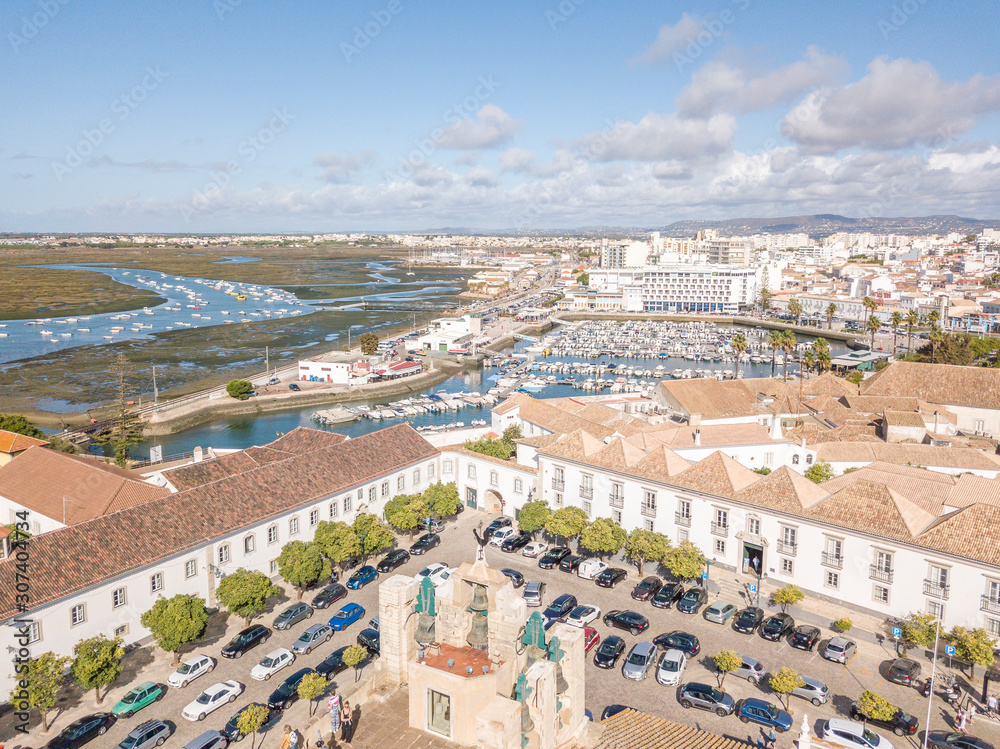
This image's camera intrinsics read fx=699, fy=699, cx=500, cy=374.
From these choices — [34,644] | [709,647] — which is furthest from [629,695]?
[34,644]

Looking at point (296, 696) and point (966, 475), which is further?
point (966, 475)

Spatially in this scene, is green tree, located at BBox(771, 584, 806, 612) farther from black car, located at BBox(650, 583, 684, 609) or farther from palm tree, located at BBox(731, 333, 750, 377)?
palm tree, located at BBox(731, 333, 750, 377)

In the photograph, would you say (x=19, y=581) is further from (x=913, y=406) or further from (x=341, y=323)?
(x=341, y=323)

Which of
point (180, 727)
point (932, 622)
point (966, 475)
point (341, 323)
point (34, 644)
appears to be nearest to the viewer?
point (180, 727)

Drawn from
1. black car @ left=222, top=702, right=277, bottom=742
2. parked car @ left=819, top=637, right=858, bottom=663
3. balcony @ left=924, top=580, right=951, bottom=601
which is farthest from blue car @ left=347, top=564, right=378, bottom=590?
balcony @ left=924, top=580, right=951, bottom=601

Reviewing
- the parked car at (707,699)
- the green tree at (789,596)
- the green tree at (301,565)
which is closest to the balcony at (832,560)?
the green tree at (789,596)

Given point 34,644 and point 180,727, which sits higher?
point 34,644
